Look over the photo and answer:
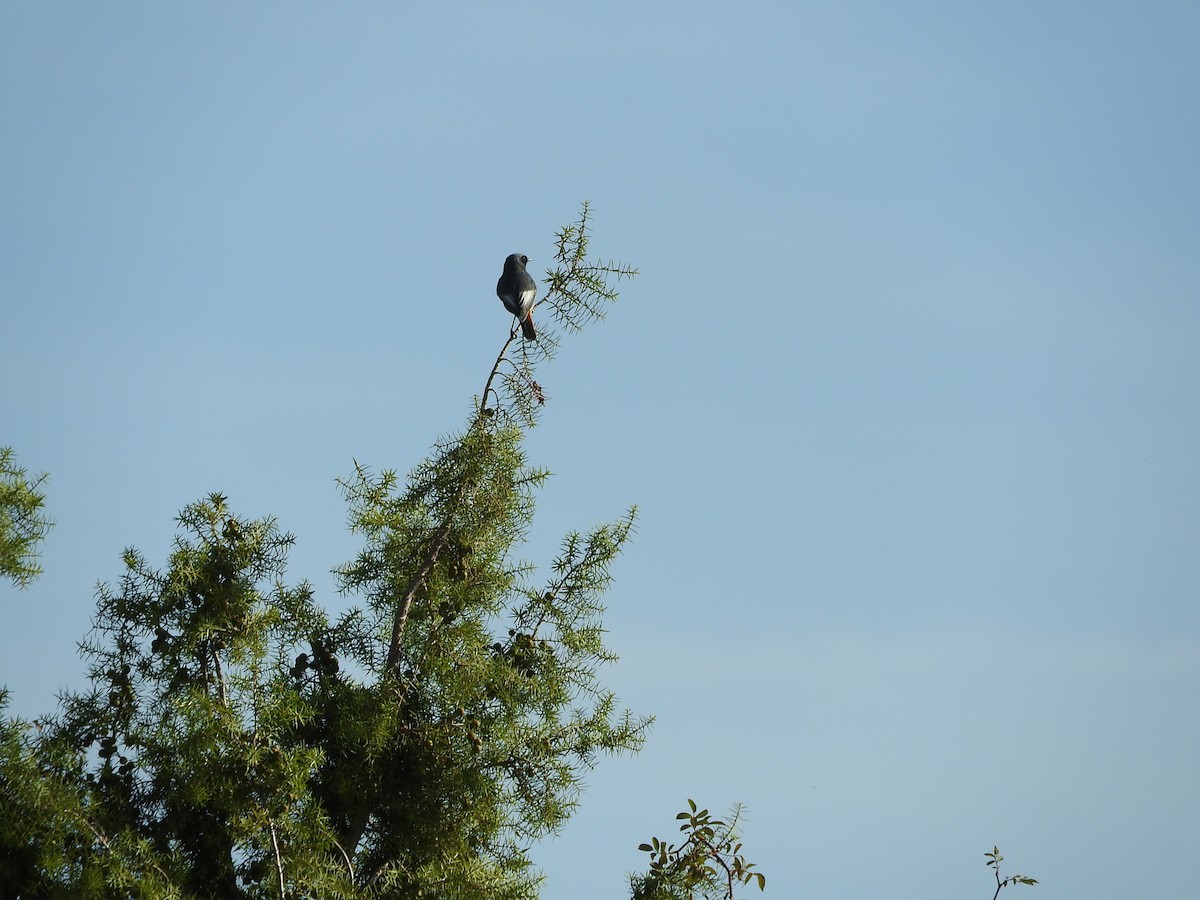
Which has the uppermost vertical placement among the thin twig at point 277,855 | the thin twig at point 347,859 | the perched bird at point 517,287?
the perched bird at point 517,287

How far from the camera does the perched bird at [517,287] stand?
5.38 meters

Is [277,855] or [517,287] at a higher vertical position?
[517,287]

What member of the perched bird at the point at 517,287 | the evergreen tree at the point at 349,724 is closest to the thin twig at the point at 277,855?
the evergreen tree at the point at 349,724

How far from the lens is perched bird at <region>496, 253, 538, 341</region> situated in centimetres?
538

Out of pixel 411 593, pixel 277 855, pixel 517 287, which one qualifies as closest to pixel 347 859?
pixel 277 855

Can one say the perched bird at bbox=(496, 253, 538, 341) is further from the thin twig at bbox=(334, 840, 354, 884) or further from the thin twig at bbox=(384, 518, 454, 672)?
the thin twig at bbox=(334, 840, 354, 884)

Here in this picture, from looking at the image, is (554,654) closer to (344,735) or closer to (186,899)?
(344,735)

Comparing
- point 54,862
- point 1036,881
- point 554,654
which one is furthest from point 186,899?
point 1036,881

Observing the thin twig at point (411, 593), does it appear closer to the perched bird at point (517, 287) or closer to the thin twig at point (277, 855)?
the thin twig at point (277, 855)

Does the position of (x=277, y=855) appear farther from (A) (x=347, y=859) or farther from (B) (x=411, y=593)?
(B) (x=411, y=593)

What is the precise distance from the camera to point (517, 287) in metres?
5.69

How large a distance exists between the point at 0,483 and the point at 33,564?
0.30 meters

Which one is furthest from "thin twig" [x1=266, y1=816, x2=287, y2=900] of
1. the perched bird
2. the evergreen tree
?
the perched bird

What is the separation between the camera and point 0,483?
475 cm
